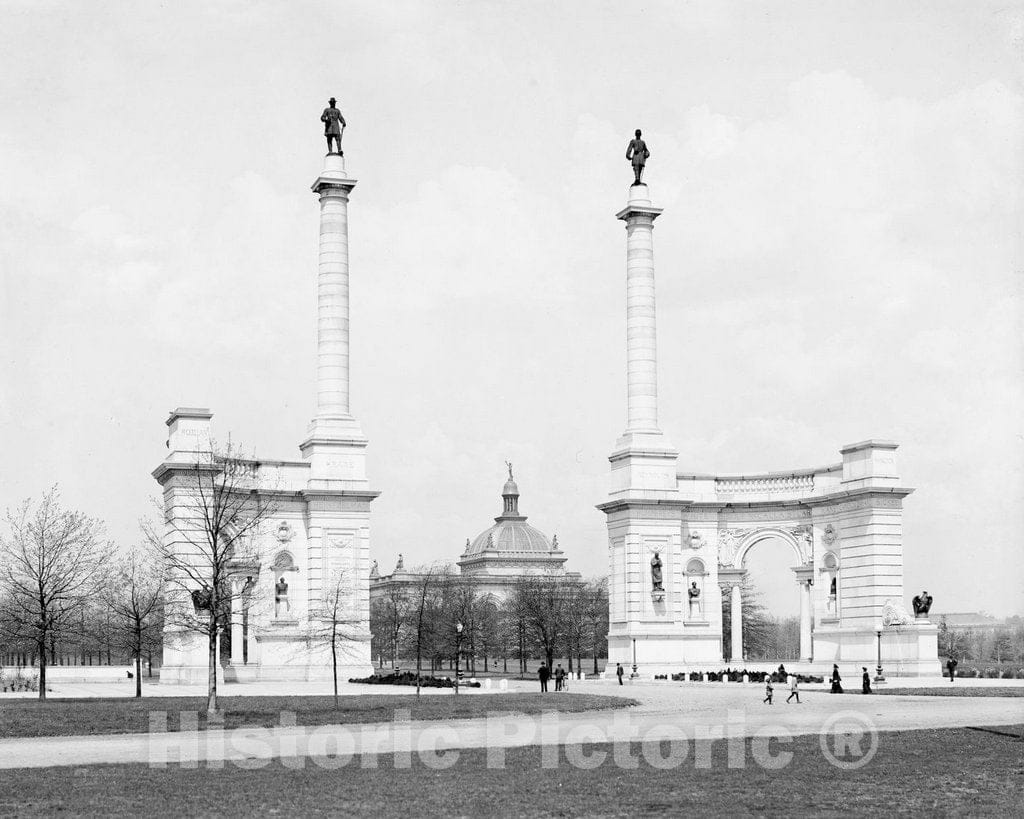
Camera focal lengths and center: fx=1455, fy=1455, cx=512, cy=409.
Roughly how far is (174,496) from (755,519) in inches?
1142

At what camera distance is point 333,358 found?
69.1 metres

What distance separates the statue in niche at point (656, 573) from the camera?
70188 mm

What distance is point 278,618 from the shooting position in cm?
6725

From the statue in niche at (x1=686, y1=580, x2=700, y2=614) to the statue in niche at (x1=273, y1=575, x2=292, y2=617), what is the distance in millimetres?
19833

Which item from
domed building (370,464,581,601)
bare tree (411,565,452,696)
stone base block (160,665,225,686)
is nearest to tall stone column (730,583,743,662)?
bare tree (411,565,452,696)

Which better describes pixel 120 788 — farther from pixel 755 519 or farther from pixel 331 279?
pixel 755 519

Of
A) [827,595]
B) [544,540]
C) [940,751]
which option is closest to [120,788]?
[940,751]

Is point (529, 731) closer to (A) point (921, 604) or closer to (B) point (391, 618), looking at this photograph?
(A) point (921, 604)

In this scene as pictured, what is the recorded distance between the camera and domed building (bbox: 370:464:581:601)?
168500mm

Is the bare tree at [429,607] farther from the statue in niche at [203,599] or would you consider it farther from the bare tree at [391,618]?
the statue in niche at [203,599]

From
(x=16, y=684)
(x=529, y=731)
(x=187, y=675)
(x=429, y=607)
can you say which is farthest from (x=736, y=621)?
(x=429, y=607)

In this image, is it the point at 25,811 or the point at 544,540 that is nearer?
the point at 25,811

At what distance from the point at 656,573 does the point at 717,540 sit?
507 centimetres

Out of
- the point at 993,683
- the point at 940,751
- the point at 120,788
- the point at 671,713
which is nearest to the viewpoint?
the point at 120,788
